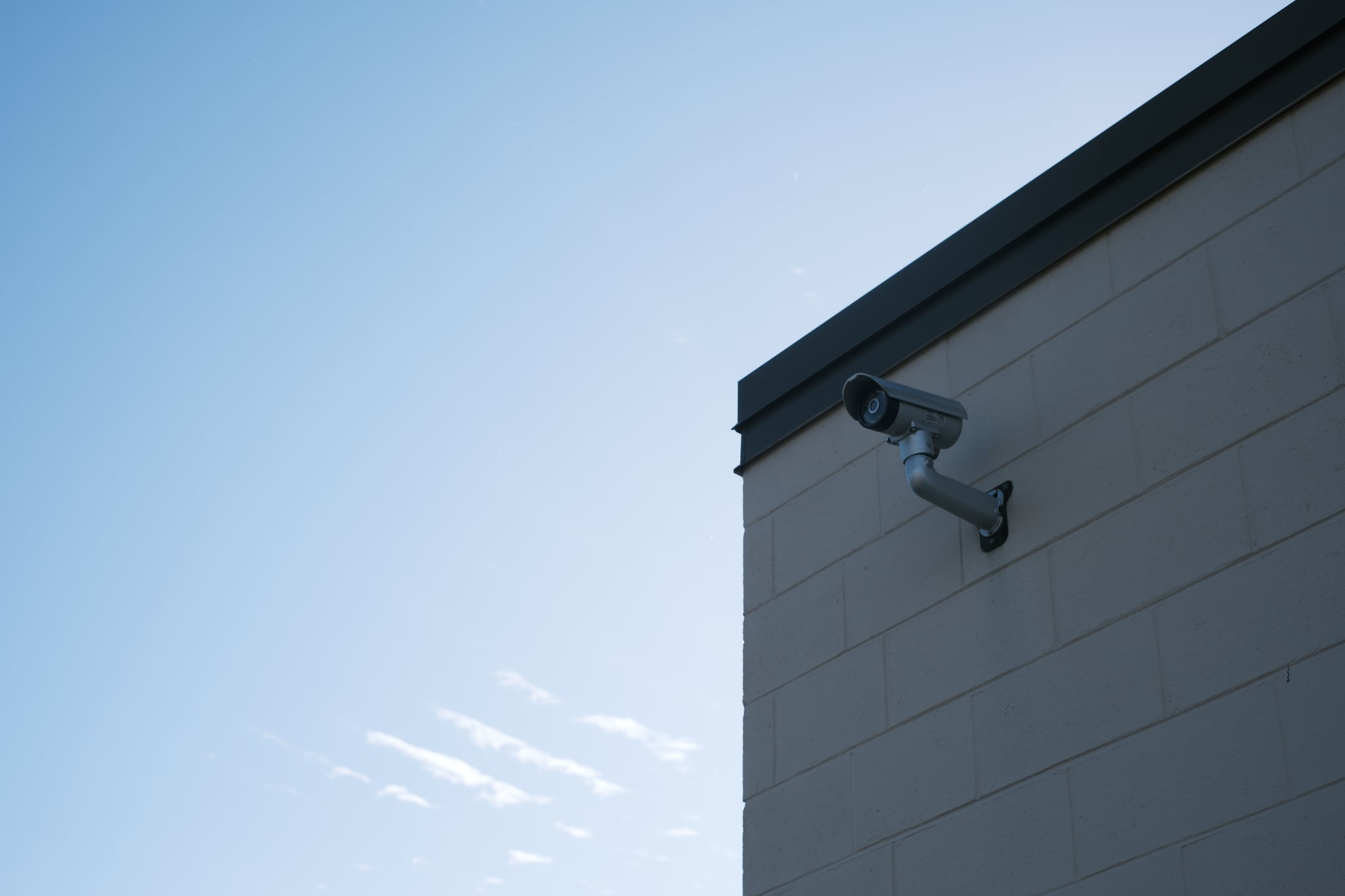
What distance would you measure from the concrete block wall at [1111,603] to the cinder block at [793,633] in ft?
0.03

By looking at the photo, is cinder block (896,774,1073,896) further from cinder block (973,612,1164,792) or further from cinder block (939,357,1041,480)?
cinder block (939,357,1041,480)

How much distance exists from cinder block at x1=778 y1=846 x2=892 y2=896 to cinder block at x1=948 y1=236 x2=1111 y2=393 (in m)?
1.29

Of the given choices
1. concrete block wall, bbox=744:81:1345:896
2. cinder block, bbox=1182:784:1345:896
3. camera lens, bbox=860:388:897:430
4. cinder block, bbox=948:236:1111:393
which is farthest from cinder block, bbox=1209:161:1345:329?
cinder block, bbox=1182:784:1345:896

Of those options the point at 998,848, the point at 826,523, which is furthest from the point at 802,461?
the point at 998,848

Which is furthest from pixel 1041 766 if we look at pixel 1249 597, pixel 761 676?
pixel 761 676

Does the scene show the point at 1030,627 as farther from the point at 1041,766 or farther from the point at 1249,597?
the point at 1249,597

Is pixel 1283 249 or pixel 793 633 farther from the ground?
pixel 1283 249

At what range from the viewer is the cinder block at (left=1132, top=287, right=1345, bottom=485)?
3.08 m

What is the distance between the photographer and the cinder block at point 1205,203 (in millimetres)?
3381

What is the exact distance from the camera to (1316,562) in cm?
288

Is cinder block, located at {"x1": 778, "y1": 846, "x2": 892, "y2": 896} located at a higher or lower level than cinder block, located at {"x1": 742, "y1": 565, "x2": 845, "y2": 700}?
lower

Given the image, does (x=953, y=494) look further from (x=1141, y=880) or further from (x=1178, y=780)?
(x=1141, y=880)

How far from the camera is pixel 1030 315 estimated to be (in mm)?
3848

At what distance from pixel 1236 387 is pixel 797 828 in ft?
5.24
